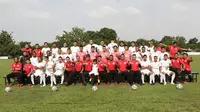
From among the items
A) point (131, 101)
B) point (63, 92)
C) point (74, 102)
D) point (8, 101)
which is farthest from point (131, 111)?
point (8, 101)

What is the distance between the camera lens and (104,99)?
11688 millimetres

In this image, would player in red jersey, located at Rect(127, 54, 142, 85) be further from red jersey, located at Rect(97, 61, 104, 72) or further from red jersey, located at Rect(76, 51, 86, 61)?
red jersey, located at Rect(76, 51, 86, 61)

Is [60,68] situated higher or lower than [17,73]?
higher

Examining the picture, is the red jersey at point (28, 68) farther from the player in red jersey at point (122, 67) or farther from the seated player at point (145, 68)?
the seated player at point (145, 68)

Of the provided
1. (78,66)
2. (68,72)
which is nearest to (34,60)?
(68,72)

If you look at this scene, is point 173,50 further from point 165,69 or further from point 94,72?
point 94,72

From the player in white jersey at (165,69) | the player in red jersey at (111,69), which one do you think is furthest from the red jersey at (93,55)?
the player in white jersey at (165,69)

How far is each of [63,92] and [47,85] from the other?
258 cm

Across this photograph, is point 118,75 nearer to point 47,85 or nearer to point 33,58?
point 47,85

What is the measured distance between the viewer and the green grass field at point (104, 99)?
10266mm

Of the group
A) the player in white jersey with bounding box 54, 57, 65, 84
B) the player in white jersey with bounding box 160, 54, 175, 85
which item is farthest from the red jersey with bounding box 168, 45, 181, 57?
the player in white jersey with bounding box 54, 57, 65, 84

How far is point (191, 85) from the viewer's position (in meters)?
14.6

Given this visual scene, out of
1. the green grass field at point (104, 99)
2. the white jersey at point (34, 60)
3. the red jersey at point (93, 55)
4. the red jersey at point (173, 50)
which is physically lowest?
the green grass field at point (104, 99)

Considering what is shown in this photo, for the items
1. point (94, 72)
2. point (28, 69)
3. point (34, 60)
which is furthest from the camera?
point (34, 60)
